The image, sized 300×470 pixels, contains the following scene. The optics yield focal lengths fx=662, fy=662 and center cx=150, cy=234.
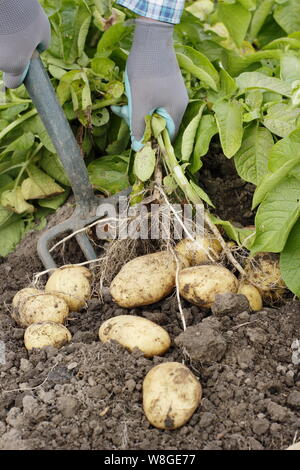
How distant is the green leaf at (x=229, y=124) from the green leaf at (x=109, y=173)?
396 millimetres

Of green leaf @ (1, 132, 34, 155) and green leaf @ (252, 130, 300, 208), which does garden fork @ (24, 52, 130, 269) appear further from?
green leaf @ (252, 130, 300, 208)

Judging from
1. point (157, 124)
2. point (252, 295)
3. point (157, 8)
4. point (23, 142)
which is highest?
point (157, 8)

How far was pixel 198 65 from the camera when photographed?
6.77 feet

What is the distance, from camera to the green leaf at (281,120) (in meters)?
1.80

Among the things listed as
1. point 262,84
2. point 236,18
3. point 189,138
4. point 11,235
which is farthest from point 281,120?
point 11,235

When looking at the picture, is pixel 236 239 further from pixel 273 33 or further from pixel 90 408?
pixel 273 33

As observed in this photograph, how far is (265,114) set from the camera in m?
1.95

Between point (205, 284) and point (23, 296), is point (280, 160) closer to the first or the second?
point (205, 284)

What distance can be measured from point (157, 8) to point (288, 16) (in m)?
0.68

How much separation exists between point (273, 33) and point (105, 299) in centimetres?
135

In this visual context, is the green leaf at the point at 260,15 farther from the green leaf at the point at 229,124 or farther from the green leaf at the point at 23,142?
the green leaf at the point at 23,142

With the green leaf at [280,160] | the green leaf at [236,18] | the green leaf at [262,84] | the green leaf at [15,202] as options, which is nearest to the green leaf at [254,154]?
the green leaf at [262,84]

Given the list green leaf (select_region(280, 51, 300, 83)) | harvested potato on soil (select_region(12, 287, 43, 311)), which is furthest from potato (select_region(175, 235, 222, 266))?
green leaf (select_region(280, 51, 300, 83))

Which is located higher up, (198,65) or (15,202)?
(198,65)
